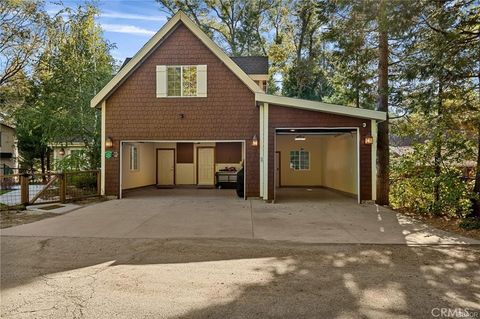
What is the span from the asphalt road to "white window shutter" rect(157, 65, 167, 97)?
7.51m

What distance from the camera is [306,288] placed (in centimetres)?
420

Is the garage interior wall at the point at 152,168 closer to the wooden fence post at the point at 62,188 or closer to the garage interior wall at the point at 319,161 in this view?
the garage interior wall at the point at 319,161

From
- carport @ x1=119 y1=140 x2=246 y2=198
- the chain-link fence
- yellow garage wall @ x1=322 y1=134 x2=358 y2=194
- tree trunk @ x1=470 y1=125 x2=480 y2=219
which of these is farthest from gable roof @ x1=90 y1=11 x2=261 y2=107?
tree trunk @ x1=470 y1=125 x2=480 y2=219

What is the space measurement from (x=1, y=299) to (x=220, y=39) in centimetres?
2684

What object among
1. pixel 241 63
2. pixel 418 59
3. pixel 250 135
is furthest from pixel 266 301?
pixel 241 63

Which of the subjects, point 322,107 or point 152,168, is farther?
point 152,168

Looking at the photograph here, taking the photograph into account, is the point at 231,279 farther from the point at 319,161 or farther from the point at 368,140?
the point at 319,161

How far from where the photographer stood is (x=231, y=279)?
179 inches

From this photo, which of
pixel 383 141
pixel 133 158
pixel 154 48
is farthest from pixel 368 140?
pixel 133 158

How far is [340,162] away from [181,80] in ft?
24.0

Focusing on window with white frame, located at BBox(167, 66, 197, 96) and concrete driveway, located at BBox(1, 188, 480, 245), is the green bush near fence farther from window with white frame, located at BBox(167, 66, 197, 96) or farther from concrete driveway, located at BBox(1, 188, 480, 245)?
window with white frame, located at BBox(167, 66, 197, 96)

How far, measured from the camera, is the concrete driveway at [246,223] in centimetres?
708

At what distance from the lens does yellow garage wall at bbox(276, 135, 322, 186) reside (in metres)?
18.3

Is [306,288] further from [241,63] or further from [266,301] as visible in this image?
[241,63]
